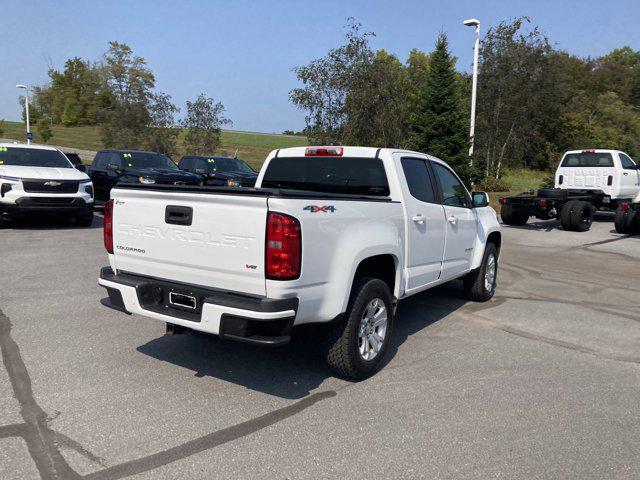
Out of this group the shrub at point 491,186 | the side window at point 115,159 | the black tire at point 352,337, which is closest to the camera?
the black tire at point 352,337

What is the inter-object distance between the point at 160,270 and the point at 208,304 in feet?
2.23

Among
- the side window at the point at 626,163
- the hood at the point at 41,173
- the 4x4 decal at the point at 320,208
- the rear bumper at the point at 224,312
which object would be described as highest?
the side window at the point at 626,163

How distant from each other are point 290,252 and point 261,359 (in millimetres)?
1614

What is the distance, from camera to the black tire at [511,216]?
1587 centimetres

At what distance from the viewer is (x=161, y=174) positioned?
14.3 metres

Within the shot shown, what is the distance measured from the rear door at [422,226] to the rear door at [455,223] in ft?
0.52

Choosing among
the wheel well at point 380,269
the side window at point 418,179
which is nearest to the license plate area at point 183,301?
the wheel well at point 380,269

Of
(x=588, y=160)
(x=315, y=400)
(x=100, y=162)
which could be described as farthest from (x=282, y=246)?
(x=588, y=160)

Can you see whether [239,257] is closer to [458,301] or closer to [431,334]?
[431,334]

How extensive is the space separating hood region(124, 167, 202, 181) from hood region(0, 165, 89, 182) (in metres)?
2.15

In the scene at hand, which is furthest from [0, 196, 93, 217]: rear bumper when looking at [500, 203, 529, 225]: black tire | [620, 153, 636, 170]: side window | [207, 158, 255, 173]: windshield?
[620, 153, 636, 170]: side window

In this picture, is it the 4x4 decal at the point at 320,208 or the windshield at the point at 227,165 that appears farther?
the windshield at the point at 227,165

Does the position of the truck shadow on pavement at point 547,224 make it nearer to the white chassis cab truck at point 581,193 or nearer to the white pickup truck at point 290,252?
the white chassis cab truck at point 581,193

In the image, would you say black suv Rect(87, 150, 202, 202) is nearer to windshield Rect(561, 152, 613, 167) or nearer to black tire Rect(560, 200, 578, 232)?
black tire Rect(560, 200, 578, 232)
